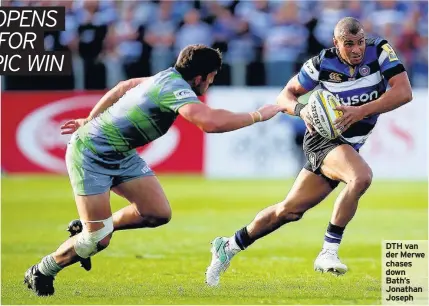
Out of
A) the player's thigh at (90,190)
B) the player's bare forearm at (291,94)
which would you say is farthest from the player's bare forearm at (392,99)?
the player's thigh at (90,190)

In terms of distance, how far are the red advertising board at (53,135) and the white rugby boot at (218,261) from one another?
11.8 metres

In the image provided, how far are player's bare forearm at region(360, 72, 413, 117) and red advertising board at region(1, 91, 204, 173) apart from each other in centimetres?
1242

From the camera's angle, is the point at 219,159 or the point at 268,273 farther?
the point at 219,159

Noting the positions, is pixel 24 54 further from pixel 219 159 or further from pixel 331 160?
pixel 219 159

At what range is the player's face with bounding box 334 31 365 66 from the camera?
9.05m

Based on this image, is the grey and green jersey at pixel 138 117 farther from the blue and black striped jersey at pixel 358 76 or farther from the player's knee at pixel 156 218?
the blue and black striped jersey at pixel 358 76

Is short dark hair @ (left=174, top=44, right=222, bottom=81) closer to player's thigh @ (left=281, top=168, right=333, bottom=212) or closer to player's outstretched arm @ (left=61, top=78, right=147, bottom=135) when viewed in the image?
player's outstretched arm @ (left=61, top=78, right=147, bottom=135)

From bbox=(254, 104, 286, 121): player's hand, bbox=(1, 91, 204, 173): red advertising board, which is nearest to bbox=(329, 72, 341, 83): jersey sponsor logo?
bbox=(254, 104, 286, 121): player's hand

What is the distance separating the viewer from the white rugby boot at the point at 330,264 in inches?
357

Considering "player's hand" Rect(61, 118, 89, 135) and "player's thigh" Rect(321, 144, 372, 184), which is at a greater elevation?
"player's hand" Rect(61, 118, 89, 135)

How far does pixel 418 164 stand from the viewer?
70.9 ft

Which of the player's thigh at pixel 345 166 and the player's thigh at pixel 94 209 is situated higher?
the player's thigh at pixel 345 166

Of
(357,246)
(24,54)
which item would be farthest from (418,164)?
(24,54)

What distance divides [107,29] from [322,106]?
13.2 meters
